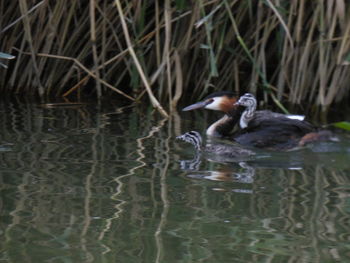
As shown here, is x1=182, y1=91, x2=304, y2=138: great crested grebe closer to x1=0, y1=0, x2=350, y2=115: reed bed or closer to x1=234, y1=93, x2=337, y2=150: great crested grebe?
x1=0, y1=0, x2=350, y2=115: reed bed

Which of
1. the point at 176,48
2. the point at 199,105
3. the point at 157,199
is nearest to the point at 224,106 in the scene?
the point at 199,105

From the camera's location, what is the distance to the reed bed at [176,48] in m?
6.80

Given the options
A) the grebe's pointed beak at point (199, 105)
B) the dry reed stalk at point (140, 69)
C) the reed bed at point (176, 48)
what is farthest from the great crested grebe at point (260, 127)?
the dry reed stalk at point (140, 69)

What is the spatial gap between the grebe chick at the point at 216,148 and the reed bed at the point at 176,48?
639mm

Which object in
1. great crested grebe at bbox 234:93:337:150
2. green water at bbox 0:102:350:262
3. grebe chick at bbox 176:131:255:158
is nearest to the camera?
green water at bbox 0:102:350:262

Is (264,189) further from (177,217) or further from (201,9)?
(201,9)

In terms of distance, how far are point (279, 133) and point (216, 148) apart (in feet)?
1.88

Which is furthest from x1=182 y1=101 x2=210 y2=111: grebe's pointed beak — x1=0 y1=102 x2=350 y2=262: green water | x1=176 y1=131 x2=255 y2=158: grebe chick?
x1=176 y1=131 x2=255 y2=158: grebe chick

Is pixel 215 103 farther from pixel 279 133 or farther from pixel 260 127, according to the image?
pixel 279 133

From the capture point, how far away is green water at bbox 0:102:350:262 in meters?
3.69

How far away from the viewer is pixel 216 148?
587 cm

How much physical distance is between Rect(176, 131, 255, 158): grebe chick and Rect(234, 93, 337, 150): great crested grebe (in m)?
0.31

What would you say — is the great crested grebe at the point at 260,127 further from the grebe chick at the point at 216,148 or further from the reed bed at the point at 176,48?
the grebe chick at the point at 216,148

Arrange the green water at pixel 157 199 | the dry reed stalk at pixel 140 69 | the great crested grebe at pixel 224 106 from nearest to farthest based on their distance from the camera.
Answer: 1. the green water at pixel 157 199
2. the dry reed stalk at pixel 140 69
3. the great crested grebe at pixel 224 106
